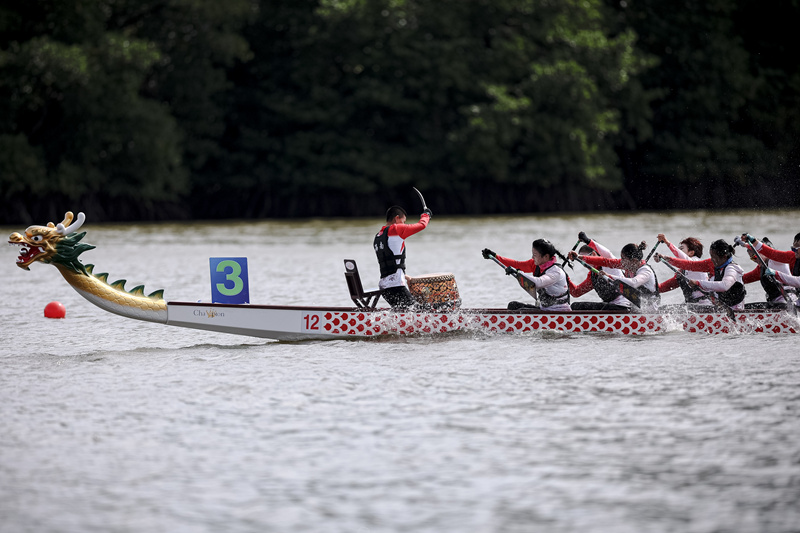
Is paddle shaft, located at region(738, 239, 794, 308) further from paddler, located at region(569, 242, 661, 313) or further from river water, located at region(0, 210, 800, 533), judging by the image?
paddler, located at region(569, 242, 661, 313)

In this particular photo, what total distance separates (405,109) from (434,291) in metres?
40.6

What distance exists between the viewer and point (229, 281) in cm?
1236

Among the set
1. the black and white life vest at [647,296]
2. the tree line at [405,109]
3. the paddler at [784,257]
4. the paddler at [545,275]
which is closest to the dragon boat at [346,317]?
the black and white life vest at [647,296]

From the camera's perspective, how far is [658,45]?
184ft

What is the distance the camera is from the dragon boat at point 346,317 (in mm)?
12039

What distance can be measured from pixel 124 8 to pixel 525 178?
19.4 m

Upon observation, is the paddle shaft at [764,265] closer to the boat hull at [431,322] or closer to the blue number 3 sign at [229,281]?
the boat hull at [431,322]

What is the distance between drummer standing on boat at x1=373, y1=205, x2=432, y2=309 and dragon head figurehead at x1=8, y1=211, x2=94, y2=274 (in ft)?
10.8

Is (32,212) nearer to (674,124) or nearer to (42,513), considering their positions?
(674,124)

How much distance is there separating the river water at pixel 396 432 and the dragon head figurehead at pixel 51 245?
1.08 m

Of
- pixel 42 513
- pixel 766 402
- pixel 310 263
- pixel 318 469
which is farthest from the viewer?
pixel 310 263

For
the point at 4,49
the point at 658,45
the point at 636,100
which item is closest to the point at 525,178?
the point at 636,100

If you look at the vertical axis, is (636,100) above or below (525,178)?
above

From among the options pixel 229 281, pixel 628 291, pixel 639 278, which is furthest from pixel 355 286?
pixel 639 278
